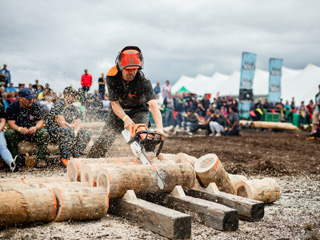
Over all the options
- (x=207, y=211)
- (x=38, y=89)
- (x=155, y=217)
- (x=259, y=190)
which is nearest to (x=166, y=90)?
(x=38, y=89)

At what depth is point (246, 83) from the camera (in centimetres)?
1905

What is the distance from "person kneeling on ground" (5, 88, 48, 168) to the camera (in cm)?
635

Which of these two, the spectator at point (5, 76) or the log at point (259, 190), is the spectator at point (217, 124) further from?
the log at point (259, 190)

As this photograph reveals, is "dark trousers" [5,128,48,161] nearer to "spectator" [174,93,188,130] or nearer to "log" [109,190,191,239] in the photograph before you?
"log" [109,190,191,239]

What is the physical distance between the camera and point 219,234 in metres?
2.90

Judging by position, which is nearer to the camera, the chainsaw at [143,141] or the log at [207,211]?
the log at [207,211]

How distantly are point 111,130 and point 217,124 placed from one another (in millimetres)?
10013

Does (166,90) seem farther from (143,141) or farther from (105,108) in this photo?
(143,141)

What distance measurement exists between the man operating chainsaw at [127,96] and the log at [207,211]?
0.76 meters

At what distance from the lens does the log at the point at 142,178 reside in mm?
3168

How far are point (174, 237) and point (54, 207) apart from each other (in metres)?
1.07

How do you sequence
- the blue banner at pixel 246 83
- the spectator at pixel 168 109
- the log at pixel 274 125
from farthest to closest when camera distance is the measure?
the blue banner at pixel 246 83, the log at pixel 274 125, the spectator at pixel 168 109

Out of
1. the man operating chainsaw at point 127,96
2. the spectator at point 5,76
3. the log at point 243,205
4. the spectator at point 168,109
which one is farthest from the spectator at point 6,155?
the spectator at point 168,109

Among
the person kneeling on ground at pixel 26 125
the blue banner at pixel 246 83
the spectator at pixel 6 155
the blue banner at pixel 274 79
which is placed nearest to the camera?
the spectator at pixel 6 155
